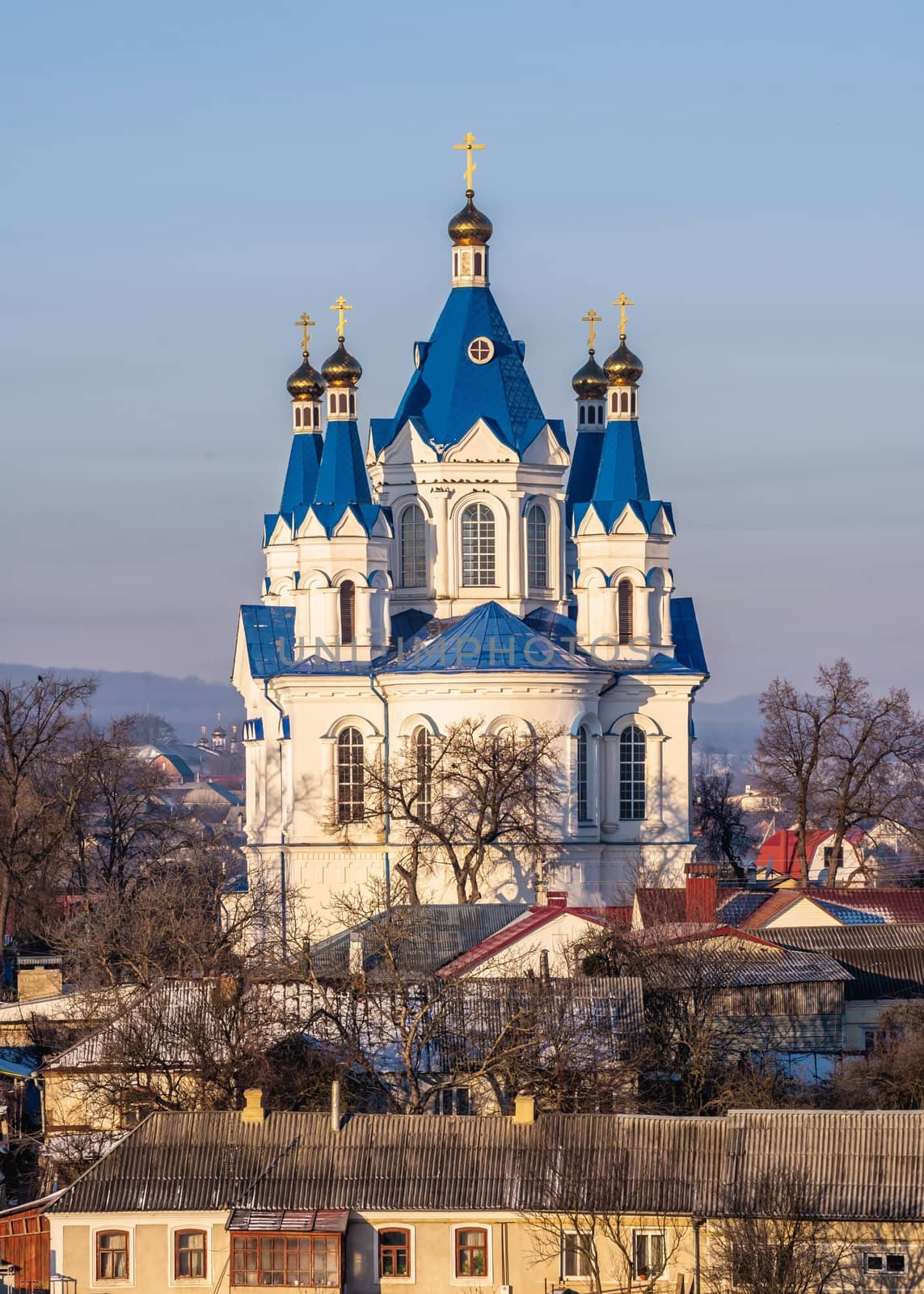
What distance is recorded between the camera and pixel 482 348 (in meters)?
56.2

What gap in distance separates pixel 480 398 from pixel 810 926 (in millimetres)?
15644

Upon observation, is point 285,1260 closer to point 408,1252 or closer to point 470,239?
point 408,1252

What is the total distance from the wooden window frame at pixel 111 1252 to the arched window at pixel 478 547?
27906mm

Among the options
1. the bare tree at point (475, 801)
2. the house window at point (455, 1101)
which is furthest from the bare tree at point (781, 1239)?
the bare tree at point (475, 801)

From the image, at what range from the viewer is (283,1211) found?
28.8 meters

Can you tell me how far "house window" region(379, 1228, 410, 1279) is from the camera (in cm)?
2886

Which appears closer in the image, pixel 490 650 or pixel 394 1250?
pixel 394 1250

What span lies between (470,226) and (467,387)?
316cm

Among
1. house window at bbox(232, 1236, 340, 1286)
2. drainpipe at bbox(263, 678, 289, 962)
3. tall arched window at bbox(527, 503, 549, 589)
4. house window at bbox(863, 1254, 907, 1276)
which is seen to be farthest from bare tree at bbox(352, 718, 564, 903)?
house window at bbox(863, 1254, 907, 1276)

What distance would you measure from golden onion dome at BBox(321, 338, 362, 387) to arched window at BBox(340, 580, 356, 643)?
3.98 metres

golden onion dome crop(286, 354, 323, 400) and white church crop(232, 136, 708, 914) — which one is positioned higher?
golden onion dome crop(286, 354, 323, 400)

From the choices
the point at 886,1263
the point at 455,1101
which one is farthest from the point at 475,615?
the point at 886,1263

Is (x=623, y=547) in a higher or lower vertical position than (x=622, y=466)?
lower

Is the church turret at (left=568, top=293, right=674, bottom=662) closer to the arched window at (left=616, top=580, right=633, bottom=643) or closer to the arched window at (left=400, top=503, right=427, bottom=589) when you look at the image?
the arched window at (left=616, top=580, right=633, bottom=643)
